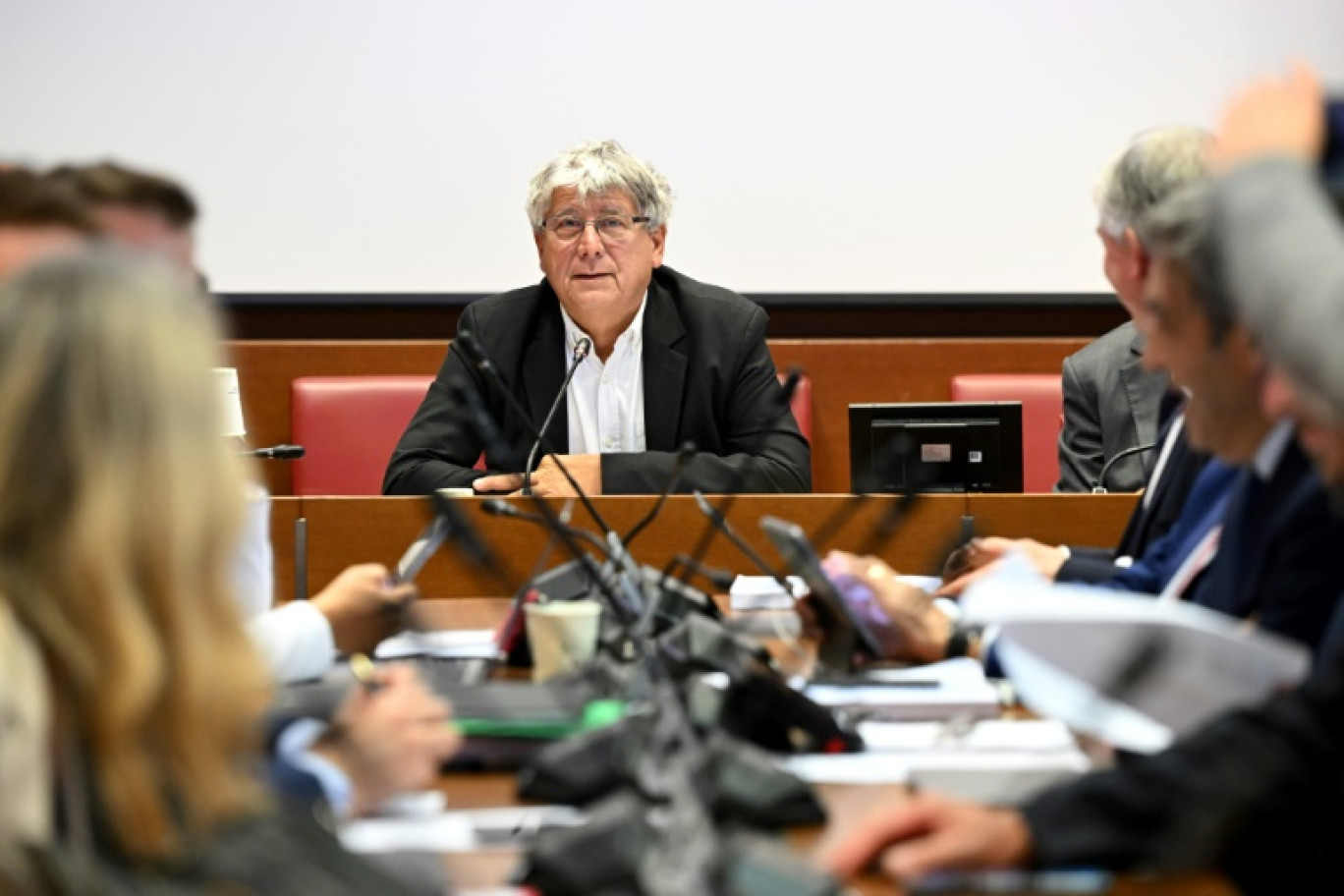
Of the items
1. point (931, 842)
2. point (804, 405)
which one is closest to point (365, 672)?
point (931, 842)

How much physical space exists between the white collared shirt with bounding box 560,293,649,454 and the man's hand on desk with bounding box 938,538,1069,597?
1.55m

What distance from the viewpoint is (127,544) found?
1.04 meters

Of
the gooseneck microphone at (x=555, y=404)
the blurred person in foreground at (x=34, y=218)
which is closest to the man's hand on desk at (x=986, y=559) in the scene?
the gooseneck microphone at (x=555, y=404)

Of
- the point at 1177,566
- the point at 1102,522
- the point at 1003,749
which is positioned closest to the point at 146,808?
the point at 1003,749

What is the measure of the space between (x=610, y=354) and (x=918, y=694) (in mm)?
2288

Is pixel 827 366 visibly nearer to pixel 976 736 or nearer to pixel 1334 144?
pixel 976 736

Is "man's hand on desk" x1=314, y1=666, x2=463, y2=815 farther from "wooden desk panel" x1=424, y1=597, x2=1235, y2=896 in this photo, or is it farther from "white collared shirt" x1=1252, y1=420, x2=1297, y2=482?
"white collared shirt" x1=1252, y1=420, x2=1297, y2=482

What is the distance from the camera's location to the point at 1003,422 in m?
3.47

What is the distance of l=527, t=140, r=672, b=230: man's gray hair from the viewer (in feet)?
13.3

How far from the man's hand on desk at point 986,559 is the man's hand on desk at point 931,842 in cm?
119

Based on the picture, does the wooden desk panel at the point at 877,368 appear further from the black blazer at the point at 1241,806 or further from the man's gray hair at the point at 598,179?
the black blazer at the point at 1241,806

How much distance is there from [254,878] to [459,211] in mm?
4348

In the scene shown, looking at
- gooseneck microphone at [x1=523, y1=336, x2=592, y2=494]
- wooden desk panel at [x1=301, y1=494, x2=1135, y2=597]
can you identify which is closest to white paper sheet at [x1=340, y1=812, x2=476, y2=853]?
gooseneck microphone at [x1=523, y1=336, x2=592, y2=494]

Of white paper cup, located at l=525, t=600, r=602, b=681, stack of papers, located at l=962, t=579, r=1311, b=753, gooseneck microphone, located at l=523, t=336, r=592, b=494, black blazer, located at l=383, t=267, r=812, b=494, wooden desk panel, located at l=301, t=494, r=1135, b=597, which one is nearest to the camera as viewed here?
stack of papers, located at l=962, t=579, r=1311, b=753
